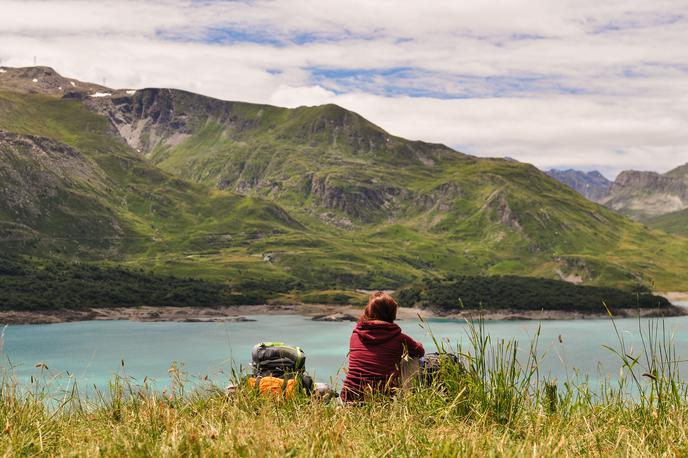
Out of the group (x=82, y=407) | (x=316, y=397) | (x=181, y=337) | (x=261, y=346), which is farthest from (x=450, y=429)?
(x=181, y=337)

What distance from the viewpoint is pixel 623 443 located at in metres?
7.57

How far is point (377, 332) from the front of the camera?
11531 millimetres

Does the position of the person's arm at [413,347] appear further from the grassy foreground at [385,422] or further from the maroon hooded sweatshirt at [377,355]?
the grassy foreground at [385,422]

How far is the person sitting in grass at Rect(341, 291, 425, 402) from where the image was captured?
11289mm

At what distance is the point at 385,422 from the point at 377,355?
119 inches

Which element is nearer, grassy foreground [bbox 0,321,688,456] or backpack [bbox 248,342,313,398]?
Result: grassy foreground [bbox 0,321,688,456]

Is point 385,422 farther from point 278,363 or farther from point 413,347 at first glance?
point 278,363

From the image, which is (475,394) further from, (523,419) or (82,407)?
(82,407)

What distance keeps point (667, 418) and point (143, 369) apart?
140530 mm

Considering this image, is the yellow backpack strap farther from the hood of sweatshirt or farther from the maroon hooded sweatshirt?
the hood of sweatshirt

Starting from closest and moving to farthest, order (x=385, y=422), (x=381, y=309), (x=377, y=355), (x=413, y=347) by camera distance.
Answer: (x=385, y=422) < (x=413, y=347) < (x=377, y=355) < (x=381, y=309)

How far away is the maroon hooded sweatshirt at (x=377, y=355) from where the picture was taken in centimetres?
1130

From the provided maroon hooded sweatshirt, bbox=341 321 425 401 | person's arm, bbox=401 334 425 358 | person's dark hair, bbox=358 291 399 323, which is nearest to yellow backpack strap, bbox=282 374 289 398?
maroon hooded sweatshirt, bbox=341 321 425 401

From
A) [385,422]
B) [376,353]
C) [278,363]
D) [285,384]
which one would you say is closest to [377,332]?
[376,353]
